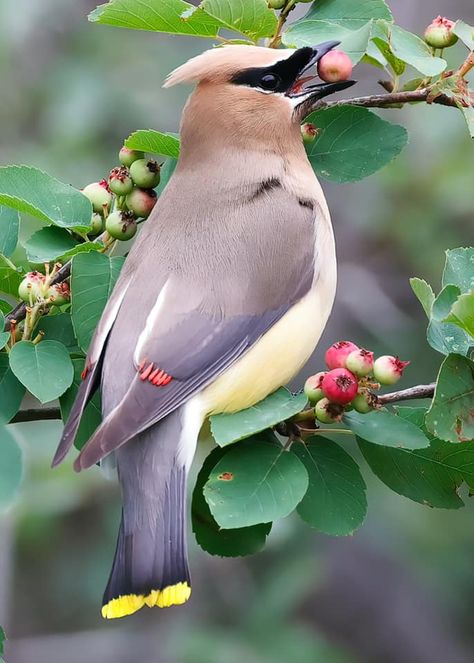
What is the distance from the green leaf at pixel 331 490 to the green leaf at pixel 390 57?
84 cm

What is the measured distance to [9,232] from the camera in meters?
2.89

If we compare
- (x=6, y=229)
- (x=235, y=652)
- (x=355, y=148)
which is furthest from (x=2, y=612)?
(x=355, y=148)

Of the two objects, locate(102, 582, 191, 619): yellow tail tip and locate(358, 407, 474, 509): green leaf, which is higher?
locate(358, 407, 474, 509): green leaf

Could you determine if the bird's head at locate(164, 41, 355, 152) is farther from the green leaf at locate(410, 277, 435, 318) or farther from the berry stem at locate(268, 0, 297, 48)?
the green leaf at locate(410, 277, 435, 318)

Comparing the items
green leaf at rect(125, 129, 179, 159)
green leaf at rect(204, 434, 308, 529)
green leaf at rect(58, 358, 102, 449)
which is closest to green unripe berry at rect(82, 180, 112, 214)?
green leaf at rect(125, 129, 179, 159)

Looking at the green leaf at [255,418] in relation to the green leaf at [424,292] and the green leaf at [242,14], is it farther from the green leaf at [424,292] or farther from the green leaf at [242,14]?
the green leaf at [242,14]

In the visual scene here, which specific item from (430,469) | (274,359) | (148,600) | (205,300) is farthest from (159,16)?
(148,600)

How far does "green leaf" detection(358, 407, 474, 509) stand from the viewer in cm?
256

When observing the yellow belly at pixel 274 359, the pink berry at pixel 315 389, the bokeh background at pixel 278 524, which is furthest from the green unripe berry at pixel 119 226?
the bokeh background at pixel 278 524

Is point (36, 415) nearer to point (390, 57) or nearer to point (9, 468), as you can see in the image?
point (9, 468)

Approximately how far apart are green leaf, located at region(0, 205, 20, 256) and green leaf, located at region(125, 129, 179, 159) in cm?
30

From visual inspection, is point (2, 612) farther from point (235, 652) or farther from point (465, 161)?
point (465, 161)

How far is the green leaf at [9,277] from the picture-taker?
2809mm

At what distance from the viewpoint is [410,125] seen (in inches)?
226
